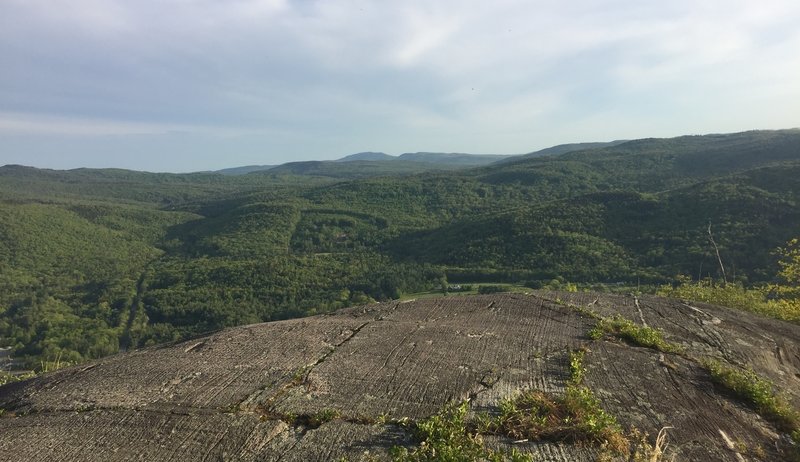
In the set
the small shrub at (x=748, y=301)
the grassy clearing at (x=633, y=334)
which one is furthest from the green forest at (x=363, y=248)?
the grassy clearing at (x=633, y=334)

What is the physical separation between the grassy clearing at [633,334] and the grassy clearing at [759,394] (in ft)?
1.97

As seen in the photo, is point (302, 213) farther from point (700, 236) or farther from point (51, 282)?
point (700, 236)

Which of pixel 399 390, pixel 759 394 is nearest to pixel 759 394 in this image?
pixel 759 394

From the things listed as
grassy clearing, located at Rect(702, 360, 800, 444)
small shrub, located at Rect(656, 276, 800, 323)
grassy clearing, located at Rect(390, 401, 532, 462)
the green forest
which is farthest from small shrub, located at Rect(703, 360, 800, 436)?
the green forest

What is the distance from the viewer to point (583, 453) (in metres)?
4.23

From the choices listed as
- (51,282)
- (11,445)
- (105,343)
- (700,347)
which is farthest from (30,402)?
(51,282)

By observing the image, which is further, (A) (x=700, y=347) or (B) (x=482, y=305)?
(B) (x=482, y=305)

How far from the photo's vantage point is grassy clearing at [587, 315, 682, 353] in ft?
23.0

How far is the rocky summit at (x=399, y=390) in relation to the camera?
14.5 feet

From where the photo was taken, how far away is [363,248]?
101750mm

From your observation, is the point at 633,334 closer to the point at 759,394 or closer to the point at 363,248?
the point at 759,394

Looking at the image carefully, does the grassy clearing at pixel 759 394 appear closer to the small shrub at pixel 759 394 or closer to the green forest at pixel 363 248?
the small shrub at pixel 759 394

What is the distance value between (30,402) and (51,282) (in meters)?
93.1

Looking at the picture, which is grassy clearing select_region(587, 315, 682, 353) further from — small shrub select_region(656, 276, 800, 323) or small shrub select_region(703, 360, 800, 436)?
small shrub select_region(656, 276, 800, 323)
